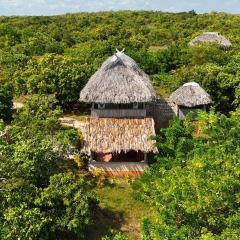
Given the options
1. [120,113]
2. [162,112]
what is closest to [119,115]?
[120,113]

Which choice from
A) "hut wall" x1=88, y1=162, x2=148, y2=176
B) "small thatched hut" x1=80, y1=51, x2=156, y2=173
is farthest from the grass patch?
"small thatched hut" x1=80, y1=51, x2=156, y2=173

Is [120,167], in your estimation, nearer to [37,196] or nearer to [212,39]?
[37,196]

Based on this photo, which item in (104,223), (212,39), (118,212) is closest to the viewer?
(104,223)

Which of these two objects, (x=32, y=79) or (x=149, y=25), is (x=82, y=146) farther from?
(x=149, y=25)

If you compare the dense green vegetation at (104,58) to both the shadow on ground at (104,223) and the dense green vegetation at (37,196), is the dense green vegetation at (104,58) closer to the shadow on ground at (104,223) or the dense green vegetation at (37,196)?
the dense green vegetation at (37,196)

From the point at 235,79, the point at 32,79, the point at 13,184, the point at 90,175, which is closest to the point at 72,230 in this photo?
the point at 13,184

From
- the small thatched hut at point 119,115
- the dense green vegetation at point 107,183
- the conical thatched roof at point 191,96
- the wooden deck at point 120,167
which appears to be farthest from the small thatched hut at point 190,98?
the wooden deck at point 120,167
